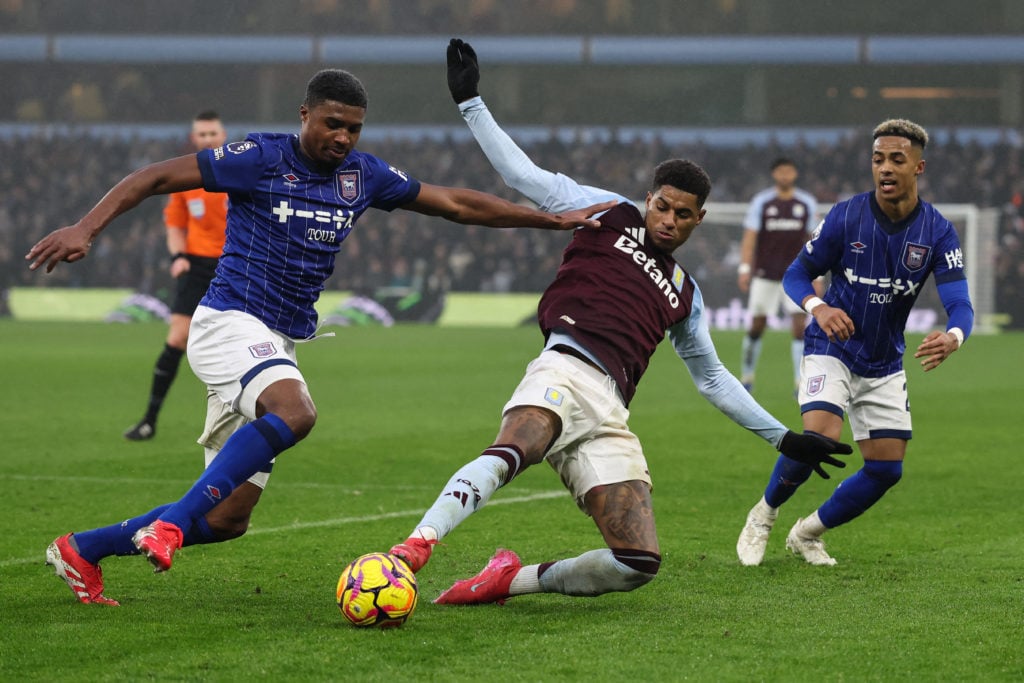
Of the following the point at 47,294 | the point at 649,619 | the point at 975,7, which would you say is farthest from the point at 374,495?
the point at 975,7

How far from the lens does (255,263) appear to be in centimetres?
549

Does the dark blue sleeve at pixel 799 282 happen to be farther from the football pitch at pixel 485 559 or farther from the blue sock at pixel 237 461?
the blue sock at pixel 237 461

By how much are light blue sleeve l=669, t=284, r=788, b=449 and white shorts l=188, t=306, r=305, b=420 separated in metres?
1.59

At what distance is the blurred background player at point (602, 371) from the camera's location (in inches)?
207

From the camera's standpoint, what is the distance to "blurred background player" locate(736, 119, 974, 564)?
646 cm

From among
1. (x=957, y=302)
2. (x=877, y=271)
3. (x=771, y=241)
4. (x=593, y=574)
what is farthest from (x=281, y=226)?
(x=771, y=241)

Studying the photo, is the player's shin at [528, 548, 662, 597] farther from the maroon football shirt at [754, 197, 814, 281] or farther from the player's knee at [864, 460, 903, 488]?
the maroon football shirt at [754, 197, 814, 281]

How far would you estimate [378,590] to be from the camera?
15.3 ft

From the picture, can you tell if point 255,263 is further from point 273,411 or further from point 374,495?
point 374,495

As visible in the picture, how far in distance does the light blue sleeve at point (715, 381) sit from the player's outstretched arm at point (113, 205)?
201 centimetres

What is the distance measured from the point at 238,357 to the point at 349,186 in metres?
0.81

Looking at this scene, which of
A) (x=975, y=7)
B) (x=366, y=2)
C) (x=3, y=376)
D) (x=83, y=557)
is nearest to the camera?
(x=83, y=557)

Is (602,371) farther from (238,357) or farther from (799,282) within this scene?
(799,282)

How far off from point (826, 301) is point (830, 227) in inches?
14.8
